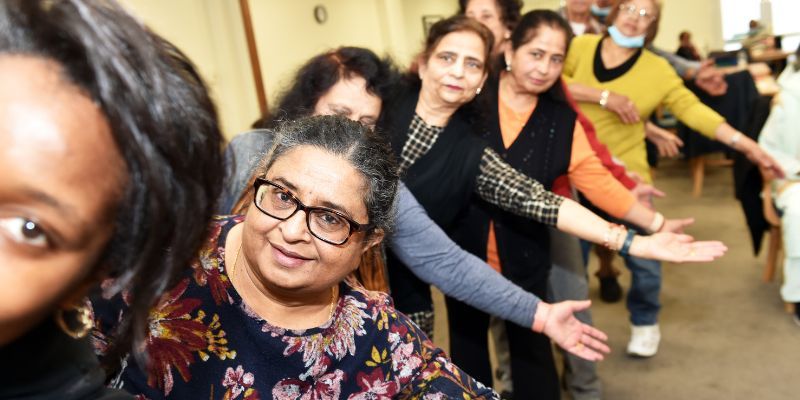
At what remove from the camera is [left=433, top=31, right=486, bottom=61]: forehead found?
1970 mm

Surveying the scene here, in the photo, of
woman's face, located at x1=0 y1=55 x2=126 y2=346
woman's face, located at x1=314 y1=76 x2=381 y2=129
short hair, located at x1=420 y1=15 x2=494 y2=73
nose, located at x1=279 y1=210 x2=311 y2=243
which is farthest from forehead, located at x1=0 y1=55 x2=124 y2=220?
short hair, located at x1=420 y1=15 x2=494 y2=73

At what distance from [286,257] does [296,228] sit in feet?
0.17

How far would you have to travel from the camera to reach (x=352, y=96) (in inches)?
68.3

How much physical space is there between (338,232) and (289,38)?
5.89 meters

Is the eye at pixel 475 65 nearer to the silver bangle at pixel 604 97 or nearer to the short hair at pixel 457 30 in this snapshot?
the short hair at pixel 457 30

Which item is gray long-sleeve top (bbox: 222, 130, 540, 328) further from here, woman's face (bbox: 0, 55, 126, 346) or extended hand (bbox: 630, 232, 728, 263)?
woman's face (bbox: 0, 55, 126, 346)

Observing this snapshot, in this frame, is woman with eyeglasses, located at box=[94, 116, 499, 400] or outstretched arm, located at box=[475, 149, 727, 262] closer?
woman with eyeglasses, located at box=[94, 116, 499, 400]

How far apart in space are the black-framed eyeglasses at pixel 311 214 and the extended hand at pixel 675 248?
0.96m

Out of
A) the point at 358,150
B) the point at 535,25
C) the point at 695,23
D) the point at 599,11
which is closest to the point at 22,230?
the point at 358,150

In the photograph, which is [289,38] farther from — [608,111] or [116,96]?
[116,96]

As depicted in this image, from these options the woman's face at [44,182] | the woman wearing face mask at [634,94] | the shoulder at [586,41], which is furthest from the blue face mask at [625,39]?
the woman's face at [44,182]

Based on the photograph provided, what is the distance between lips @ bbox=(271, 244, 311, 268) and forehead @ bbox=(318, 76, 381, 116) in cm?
70

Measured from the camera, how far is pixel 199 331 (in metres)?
1.02

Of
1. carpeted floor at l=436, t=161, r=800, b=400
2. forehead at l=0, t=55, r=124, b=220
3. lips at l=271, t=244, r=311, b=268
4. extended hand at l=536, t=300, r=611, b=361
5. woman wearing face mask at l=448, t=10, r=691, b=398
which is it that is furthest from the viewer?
carpeted floor at l=436, t=161, r=800, b=400
